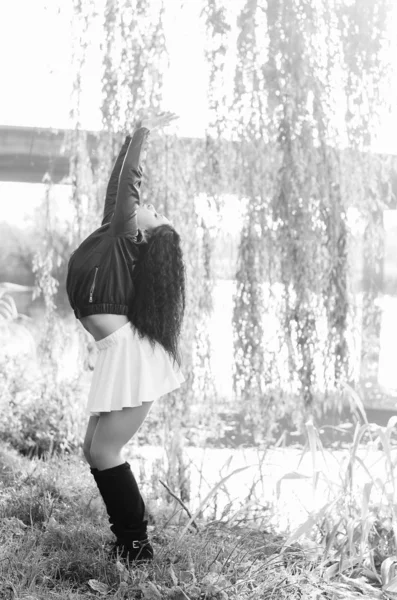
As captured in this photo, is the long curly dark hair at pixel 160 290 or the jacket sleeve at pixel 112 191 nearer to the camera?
the long curly dark hair at pixel 160 290

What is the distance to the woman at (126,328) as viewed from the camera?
2.00 metres

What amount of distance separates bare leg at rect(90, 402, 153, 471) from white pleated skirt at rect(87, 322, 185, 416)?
4 cm

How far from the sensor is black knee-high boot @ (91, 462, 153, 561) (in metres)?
1.98

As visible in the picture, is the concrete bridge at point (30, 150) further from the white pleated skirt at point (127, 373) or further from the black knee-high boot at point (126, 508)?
the black knee-high boot at point (126, 508)

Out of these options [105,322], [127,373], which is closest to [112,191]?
[105,322]

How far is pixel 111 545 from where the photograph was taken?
2.19m

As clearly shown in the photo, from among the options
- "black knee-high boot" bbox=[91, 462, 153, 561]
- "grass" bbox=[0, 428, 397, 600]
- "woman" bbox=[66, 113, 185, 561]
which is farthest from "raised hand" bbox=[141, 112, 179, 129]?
"grass" bbox=[0, 428, 397, 600]

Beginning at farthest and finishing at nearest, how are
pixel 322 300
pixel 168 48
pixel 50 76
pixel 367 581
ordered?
pixel 50 76, pixel 168 48, pixel 322 300, pixel 367 581

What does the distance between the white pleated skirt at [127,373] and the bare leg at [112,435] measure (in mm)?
38

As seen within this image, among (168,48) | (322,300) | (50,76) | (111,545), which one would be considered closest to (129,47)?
(168,48)

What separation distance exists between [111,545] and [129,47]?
6.97 feet

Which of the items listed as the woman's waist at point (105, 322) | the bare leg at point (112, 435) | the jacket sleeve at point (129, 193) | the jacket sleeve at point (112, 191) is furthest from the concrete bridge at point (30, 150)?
the bare leg at point (112, 435)

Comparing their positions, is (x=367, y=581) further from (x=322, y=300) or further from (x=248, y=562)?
(x=322, y=300)

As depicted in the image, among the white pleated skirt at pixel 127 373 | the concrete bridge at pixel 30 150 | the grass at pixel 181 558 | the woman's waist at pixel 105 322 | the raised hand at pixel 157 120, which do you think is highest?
the concrete bridge at pixel 30 150
